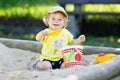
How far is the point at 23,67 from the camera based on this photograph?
11.3 ft

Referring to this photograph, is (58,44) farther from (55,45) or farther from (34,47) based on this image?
(34,47)

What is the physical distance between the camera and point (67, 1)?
21.4 ft

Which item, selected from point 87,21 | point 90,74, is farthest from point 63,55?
point 87,21

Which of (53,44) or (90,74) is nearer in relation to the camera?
(90,74)

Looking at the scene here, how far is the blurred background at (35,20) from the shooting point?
6793 millimetres

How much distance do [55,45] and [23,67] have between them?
1.08 feet

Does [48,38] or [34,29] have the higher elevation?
[48,38]

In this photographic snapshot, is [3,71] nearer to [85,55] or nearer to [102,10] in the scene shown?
[85,55]

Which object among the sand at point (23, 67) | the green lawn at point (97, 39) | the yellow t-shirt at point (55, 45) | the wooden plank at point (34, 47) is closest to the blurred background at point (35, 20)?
the green lawn at point (97, 39)

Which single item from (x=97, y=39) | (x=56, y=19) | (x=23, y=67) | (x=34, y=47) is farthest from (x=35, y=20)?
(x=56, y=19)

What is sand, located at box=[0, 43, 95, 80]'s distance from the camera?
8.49ft

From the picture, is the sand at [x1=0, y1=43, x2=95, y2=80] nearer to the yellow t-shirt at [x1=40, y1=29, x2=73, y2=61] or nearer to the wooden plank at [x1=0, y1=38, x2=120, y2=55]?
the wooden plank at [x1=0, y1=38, x2=120, y2=55]

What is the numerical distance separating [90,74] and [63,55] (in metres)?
0.70

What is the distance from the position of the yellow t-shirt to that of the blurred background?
3.24 meters
